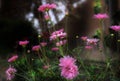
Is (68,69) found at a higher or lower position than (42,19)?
higher

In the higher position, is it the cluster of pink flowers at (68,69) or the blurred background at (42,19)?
the cluster of pink flowers at (68,69)

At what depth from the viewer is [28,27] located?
10.9 feet

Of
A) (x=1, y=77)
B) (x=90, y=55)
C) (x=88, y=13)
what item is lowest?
(x=1, y=77)

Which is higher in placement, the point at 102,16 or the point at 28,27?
the point at 102,16

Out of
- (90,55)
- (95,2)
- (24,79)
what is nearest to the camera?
(24,79)

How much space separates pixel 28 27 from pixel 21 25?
76 millimetres

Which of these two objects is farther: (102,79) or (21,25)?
(21,25)

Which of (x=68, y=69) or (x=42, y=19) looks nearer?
(x=68, y=69)

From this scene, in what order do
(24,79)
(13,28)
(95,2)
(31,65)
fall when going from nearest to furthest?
1. (24,79)
2. (31,65)
3. (95,2)
4. (13,28)

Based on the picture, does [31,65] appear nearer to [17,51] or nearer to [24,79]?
[24,79]

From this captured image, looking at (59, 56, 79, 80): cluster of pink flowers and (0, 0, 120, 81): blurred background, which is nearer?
(59, 56, 79, 80): cluster of pink flowers

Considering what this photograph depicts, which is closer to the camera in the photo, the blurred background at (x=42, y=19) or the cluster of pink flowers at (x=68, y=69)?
the cluster of pink flowers at (x=68, y=69)

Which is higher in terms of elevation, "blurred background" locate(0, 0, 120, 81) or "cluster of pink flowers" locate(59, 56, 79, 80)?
"cluster of pink flowers" locate(59, 56, 79, 80)

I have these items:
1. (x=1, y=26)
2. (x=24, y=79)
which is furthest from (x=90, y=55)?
(x=1, y=26)
